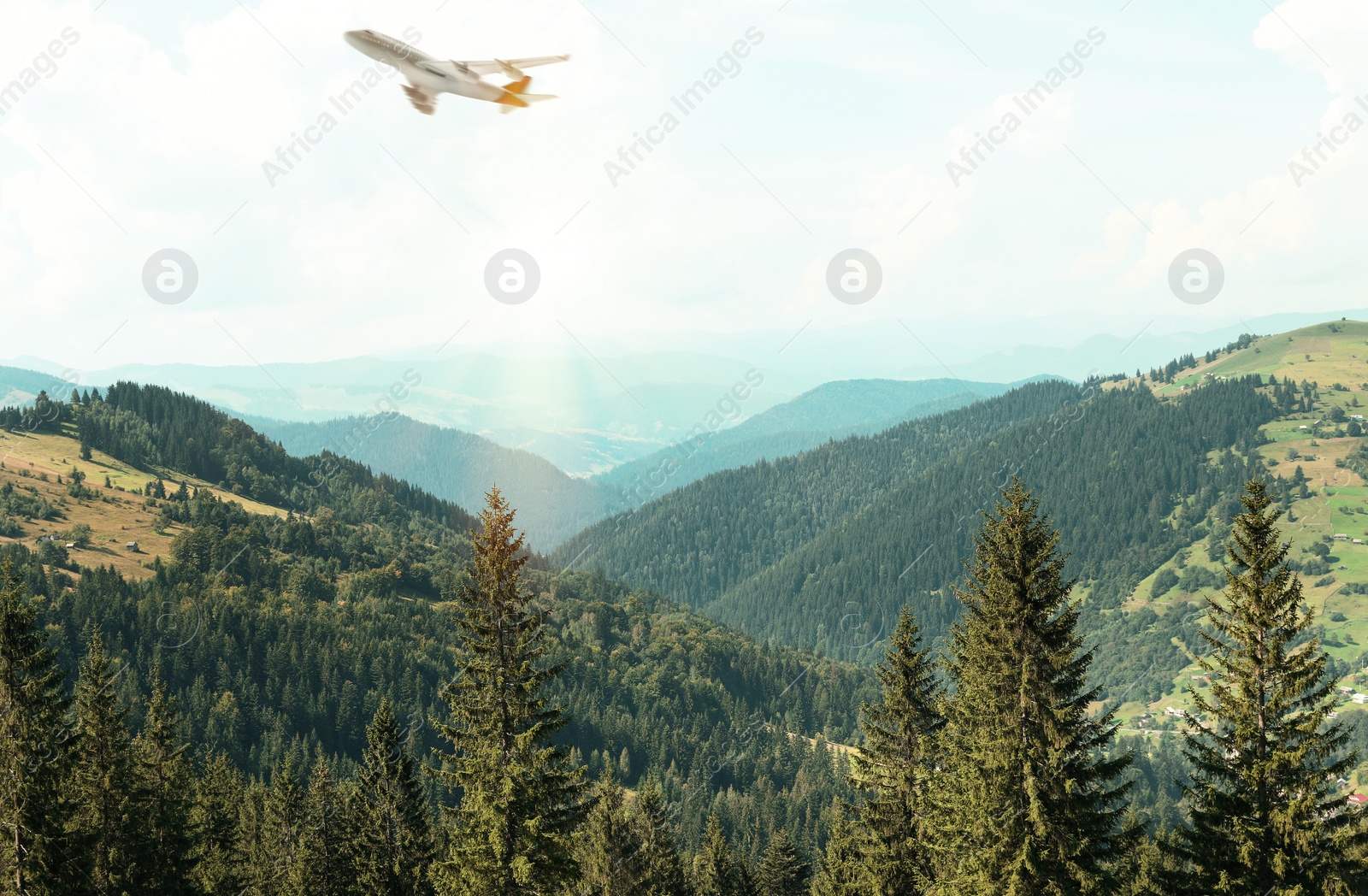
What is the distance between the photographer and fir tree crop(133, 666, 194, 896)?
47.5m

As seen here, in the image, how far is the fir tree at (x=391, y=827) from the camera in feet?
166

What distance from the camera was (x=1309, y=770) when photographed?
28.0 metres

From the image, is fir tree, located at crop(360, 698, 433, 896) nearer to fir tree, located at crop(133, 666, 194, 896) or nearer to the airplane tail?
fir tree, located at crop(133, 666, 194, 896)

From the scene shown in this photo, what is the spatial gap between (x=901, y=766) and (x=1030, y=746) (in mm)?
7525

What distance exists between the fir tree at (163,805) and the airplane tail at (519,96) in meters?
47.0

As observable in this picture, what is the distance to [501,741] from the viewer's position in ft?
106

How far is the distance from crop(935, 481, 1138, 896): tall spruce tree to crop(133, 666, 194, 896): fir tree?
121 ft

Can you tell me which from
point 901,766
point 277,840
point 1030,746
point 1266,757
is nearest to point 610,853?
point 277,840

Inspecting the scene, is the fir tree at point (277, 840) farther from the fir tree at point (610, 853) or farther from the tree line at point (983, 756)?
the fir tree at point (610, 853)

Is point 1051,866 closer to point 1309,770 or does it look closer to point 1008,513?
point 1309,770

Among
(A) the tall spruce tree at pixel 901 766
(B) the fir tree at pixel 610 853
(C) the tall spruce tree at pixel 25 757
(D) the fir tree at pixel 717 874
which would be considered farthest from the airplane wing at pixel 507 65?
(D) the fir tree at pixel 717 874

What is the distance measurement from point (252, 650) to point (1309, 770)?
7808 inches

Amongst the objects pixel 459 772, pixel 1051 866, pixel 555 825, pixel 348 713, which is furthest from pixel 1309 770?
pixel 348 713

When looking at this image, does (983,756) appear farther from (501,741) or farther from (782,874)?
(782,874)
